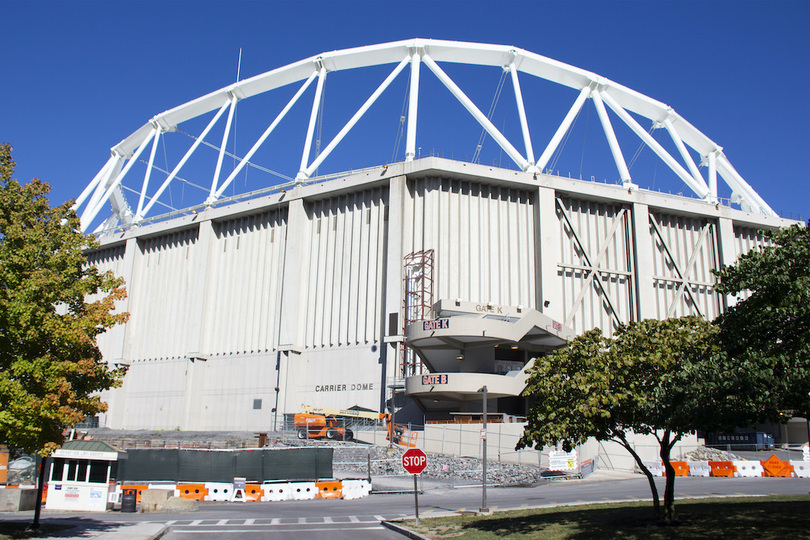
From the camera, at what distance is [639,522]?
19.0 m

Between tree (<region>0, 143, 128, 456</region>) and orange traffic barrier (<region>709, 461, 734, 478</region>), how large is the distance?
33594 mm

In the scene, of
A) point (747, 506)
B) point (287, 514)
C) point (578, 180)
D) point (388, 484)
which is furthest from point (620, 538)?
point (578, 180)

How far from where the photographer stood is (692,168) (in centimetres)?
8050

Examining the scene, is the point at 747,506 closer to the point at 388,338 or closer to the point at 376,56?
the point at 388,338

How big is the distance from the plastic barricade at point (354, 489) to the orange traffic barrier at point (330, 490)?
0.47 m

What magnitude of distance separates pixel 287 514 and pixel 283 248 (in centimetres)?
4944

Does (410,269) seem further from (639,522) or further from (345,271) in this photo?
(639,522)

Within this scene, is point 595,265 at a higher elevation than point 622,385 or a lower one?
higher

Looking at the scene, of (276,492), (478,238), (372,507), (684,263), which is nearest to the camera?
(372,507)

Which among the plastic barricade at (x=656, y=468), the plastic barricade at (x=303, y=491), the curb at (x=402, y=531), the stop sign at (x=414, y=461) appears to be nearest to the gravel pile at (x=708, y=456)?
the plastic barricade at (x=656, y=468)

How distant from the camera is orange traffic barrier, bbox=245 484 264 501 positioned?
1336 inches

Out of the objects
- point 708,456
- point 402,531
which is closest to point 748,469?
point 708,456

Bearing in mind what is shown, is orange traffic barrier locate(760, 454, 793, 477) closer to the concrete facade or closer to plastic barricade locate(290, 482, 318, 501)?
plastic barricade locate(290, 482, 318, 501)

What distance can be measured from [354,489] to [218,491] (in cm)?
679
